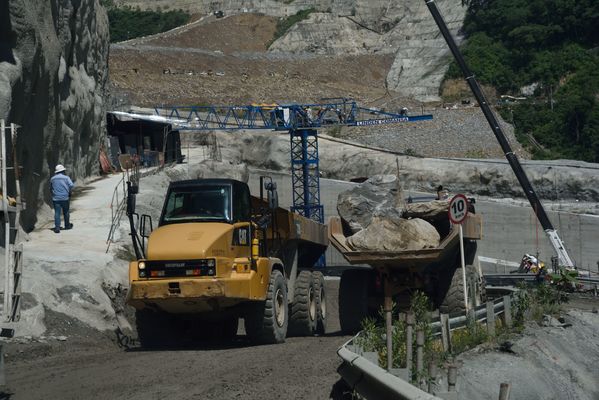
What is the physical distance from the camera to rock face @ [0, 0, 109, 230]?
76.3 ft

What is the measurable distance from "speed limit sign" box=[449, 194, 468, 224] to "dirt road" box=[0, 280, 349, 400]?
119 inches

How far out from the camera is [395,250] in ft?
62.0

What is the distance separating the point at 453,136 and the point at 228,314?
5282 cm

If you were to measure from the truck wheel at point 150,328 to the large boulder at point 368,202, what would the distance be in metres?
4.21

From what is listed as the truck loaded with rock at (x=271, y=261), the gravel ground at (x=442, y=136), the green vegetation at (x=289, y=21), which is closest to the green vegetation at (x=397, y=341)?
the truck loaded with rock at (x=271, y=261)

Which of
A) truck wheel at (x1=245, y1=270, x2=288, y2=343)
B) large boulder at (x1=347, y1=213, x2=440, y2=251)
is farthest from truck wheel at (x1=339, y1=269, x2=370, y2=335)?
truck wheel at (x1=245, y1=270, x2=288, y2=343)

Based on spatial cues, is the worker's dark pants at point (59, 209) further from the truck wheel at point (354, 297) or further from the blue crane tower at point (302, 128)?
the blue crane tower at point (302, 128)

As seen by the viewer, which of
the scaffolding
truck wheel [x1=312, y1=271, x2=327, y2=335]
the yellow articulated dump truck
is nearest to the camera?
the scaffolding

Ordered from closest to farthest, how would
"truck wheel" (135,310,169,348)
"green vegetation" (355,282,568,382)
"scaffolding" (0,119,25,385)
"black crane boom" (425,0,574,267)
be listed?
1. "scaffolding" (0,119,25,385)
2. "green vegetation" (355,282,568,382)
3. "truck wheel" (135,310,169,348)
4. "black crane boom" (425,0,574,267)

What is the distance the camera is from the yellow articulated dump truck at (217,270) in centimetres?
1664

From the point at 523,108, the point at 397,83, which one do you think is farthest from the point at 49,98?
the point at 397,83

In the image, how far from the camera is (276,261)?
18578 millimetres

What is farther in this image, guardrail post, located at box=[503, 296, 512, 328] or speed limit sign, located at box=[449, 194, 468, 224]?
speed limit sign, located at box=[449, 194, 468, 224]

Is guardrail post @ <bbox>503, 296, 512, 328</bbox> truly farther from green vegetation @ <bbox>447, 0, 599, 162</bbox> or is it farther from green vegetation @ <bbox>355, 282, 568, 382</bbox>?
green vegetation @ <bbox>447, 0, 599, 162</bbox>
